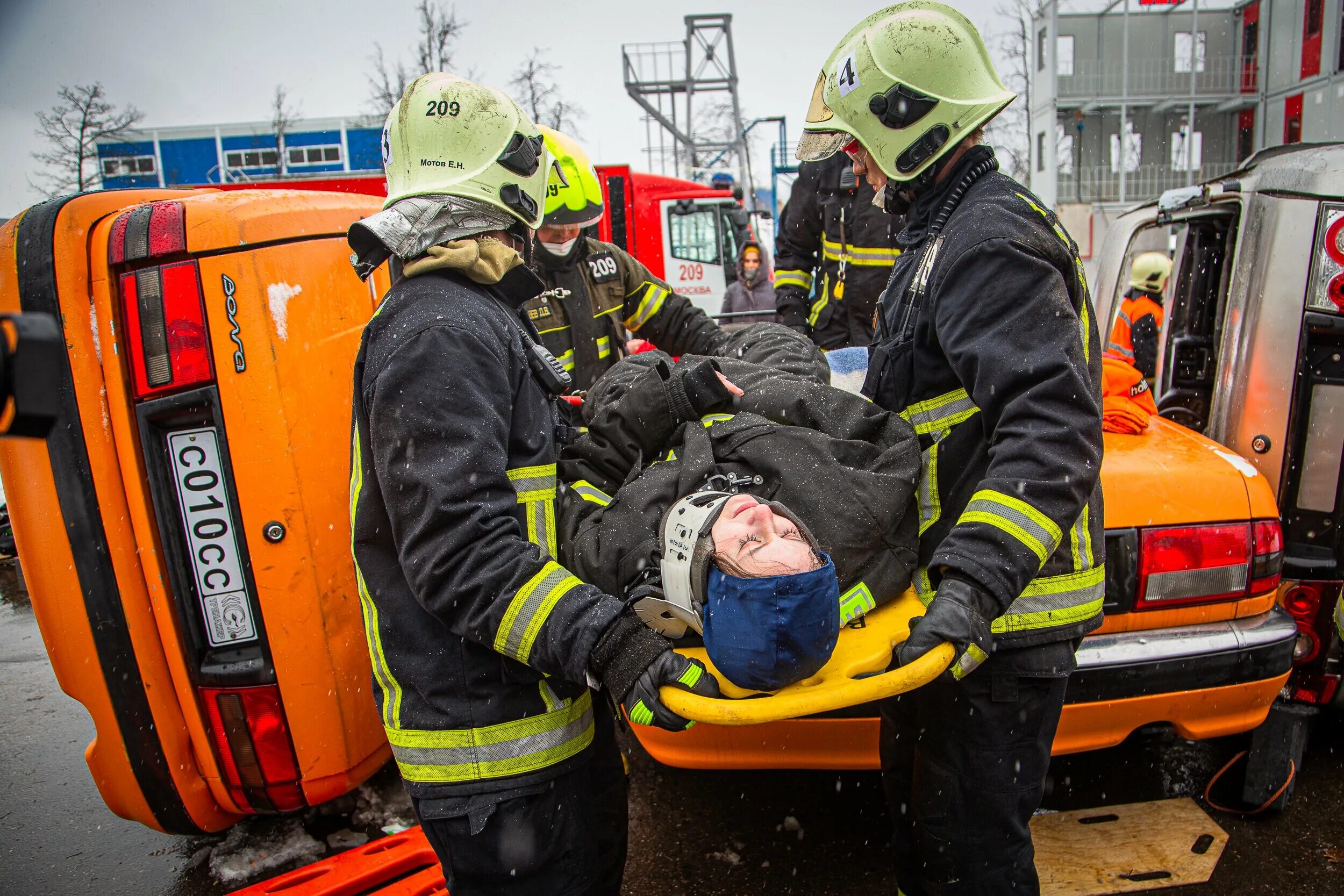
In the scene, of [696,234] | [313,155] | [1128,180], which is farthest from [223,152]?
[1128,180]

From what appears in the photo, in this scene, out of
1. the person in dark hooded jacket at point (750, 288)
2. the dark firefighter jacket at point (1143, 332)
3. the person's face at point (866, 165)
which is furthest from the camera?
the person in dark hooded jacket at point (750, 288)

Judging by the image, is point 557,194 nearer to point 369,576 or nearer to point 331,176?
point 369,576

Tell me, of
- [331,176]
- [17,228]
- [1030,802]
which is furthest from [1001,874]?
[331,176]

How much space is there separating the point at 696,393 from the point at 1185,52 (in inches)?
1195

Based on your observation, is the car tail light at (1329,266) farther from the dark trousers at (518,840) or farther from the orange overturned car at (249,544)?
the dark trousers at (518,840)

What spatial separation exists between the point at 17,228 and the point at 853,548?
2.21 meters

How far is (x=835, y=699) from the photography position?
1.49 meters

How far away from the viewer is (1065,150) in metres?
27.3

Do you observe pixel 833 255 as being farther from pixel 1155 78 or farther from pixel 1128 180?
pixel 1155 78

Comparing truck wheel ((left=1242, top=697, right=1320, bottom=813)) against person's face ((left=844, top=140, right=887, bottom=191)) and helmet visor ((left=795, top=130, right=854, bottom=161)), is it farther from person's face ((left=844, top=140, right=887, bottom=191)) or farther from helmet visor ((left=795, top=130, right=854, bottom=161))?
helmet visor ((left=795, top=130, right=854, bottom=161))

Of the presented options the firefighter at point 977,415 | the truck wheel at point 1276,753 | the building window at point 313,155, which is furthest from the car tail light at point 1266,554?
the building window at point 313,155

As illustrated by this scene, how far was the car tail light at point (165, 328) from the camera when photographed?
7.26 ft

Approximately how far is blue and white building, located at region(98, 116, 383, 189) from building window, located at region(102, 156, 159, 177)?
→ 0.02m

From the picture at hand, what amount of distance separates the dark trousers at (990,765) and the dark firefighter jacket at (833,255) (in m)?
2.95
